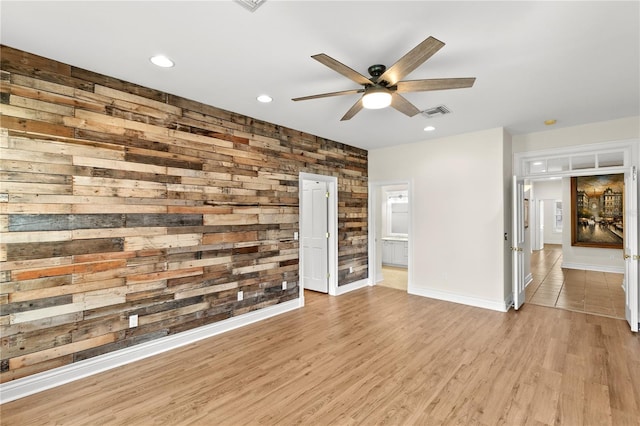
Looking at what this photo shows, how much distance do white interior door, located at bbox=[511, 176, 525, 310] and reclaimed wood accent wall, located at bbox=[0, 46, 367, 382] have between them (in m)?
3.64

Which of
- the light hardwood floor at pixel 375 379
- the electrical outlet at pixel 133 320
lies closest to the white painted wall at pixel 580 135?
the light hardwood floor at pixel 375 379

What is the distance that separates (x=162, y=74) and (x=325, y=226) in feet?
11.4

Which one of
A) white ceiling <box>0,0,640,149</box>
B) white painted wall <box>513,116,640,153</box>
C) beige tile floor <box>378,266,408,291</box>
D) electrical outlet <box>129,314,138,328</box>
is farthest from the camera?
beige tile floor <box>378,266,408,291</box>

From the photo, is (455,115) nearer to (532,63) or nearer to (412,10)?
(532,63)

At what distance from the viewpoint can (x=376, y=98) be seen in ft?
8.52

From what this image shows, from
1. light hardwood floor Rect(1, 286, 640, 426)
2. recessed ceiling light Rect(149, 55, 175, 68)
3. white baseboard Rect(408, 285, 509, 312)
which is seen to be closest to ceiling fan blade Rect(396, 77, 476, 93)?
recessed ceiling light Rect(149, 55, 175, 68)

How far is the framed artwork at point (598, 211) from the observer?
24.4 feet

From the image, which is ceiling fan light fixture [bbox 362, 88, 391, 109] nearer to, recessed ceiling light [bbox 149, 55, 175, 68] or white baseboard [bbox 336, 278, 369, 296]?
recessed ceiling light [bbox 149, 55, 175, 68]

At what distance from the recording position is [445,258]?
207 inches

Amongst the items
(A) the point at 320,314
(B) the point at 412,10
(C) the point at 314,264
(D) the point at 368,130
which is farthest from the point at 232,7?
(C) the point at 314,264

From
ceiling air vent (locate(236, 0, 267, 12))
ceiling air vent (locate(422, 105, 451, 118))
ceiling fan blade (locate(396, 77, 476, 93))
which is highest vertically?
ceiling air vent (locate(236, 0, 267, 12))

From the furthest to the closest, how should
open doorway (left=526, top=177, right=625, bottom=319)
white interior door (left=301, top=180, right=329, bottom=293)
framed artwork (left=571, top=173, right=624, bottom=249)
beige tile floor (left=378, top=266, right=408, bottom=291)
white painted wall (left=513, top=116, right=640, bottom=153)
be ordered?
framed artwork (left=571, top=173, right=624, bottom=249)
beige tile floor (left=378, top=266, right=408, bottom=291)
white interior door (left=301, top=180, right=329, bottom=293)
open doorway (left=526, top=177, right=625, bottom=319)
white painted wall (left=513, top=116, right=640, bottom=153)

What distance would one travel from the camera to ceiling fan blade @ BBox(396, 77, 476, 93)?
2.31m

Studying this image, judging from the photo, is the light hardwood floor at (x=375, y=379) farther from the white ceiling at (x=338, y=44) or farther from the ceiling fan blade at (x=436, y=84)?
the white ceiling at (x=338, y=44)
